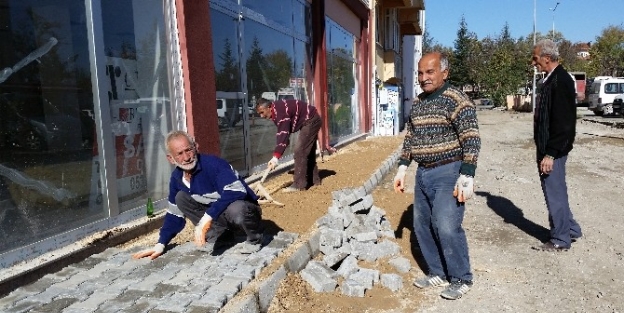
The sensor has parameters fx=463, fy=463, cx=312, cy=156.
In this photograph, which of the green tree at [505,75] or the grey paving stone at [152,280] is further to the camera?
the green tree at [505,75]

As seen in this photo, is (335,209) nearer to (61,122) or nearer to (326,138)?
(61,122)

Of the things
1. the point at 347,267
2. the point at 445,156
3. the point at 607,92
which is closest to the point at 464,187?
the point at 445,156

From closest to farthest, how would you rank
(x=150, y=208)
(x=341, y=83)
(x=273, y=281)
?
(x=273, y=281), (x=150, y=208), (x=341, y=83)

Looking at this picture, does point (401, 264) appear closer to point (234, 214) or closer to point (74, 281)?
point (234, 214)

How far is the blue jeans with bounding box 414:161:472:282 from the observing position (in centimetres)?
342

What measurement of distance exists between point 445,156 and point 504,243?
1.89m

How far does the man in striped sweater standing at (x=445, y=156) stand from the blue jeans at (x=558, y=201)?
138 cm

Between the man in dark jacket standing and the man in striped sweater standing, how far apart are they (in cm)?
139

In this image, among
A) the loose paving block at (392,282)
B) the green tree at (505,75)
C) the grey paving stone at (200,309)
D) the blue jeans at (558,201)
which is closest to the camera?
the grey paving stone at (200,309)

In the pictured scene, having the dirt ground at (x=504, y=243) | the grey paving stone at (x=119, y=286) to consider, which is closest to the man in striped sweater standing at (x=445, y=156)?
the dirt ground at (x=504, y=243)

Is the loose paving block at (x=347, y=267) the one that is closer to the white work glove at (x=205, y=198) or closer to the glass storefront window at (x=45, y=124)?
the white work glove at (x=205, y=198)

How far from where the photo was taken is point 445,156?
343 centimetres

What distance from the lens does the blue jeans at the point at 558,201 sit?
4355mm

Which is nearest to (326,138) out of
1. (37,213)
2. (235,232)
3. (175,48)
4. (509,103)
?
(175,48)
